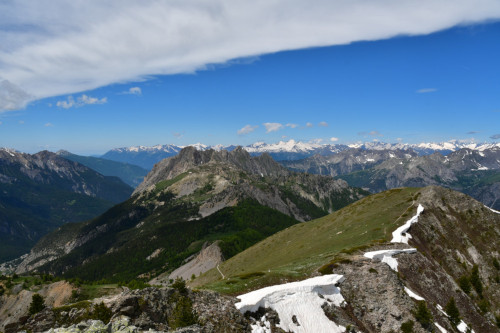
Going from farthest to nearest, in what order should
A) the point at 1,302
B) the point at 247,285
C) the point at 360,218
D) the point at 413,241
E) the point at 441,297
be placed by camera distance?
the point at 360,218 < the point at 1,302 < the point at 413,241 < the point at 441,297 < the point at 247,285

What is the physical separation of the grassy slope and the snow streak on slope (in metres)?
6.12

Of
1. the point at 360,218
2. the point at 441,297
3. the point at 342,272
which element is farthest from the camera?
the point at 360,218

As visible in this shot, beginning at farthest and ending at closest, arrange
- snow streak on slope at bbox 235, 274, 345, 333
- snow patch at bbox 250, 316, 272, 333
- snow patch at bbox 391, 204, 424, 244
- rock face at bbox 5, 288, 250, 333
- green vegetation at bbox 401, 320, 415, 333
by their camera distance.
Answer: snow patch at bbox 391, 204, 424, 244
green vegetation at bbox 401, 320, 415, 333
snow streak on slope at bbox 235, 274, 345, 333
snow patch at bbox 250, 316, 272, 333
rock face at bbox 5, 288, 250, 333

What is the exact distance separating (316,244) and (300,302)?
61.5m

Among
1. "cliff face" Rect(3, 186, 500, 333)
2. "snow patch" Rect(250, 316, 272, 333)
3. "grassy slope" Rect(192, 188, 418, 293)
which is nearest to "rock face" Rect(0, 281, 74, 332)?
"grassy slope" Rect(192, 188, 418, 293)

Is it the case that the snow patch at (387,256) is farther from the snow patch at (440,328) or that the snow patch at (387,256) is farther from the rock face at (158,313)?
the rock face at (158,313)

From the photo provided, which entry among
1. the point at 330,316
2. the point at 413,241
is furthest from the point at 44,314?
the point at 413,241

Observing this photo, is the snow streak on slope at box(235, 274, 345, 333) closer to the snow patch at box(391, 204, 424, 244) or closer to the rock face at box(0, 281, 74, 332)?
the snow patch at box(391, 204, 424, 244)

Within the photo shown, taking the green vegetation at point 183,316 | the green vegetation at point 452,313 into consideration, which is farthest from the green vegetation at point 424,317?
the green vegetation at point 183,316

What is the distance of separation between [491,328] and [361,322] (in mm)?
40369

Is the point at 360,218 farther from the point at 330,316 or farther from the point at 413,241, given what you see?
the point at 330,316

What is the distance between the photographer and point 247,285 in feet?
174

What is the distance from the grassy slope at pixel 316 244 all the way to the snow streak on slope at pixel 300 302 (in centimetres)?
612

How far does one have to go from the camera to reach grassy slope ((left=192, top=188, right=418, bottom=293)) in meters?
58.1
